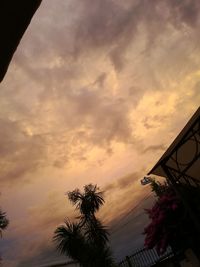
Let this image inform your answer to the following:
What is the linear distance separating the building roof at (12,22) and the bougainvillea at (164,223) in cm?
508

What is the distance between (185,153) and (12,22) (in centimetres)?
601

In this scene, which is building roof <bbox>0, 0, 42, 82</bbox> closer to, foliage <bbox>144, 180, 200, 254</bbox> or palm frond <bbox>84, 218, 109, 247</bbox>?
foliage <bbox>144, 180, 200, 254</bbox>

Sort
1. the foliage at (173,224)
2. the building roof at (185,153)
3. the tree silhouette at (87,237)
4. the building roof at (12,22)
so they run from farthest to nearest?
the tree silhouette at (87,237), the foliage at (173,224), the building roof at (185,153), the building roof at (12,22)

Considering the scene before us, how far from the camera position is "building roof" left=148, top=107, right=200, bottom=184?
506 centimetres

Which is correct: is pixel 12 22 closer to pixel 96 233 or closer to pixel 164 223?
pixel 164 223

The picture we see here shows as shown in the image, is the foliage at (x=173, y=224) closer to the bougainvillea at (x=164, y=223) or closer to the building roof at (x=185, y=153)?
the bougainvillea at (x=164, y=223)

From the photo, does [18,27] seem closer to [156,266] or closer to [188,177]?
[188,177]


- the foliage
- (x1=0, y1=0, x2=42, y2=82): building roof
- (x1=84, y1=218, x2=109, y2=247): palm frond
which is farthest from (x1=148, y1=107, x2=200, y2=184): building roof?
(x1=84, y1=218, x2=109, y2=247): palm frond

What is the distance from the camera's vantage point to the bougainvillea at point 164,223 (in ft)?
18.2

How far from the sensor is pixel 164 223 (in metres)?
5.59

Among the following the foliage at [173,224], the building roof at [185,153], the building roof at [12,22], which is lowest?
the foliage at [173,224]

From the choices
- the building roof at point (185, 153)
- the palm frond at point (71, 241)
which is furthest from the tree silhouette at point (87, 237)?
the building roof at point (185, 153)

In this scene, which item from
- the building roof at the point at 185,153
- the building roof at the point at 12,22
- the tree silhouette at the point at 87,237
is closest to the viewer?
the building roof at the point at 12,22

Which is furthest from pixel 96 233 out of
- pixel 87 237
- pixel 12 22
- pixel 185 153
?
pixel 12 22
